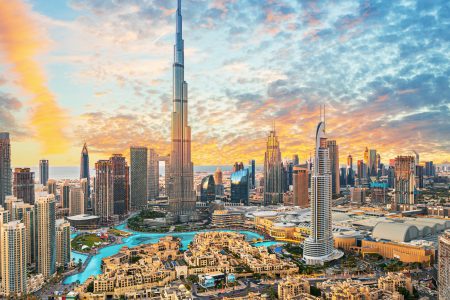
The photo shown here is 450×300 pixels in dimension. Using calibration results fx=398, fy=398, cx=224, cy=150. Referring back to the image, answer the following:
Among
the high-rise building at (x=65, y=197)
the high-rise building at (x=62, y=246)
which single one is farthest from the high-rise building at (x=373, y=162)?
the high-rise building at (x=62, y=246)

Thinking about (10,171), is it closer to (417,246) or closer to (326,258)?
(326,258)

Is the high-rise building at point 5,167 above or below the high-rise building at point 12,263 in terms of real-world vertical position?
above

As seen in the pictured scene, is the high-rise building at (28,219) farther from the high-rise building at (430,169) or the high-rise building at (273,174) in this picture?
the high-rise building at (430,169)

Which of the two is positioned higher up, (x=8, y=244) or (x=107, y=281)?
(x=8, y=244)

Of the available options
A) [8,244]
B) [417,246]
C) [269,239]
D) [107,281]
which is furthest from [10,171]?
[417,246]

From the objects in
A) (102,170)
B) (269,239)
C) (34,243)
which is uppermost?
(102,170)

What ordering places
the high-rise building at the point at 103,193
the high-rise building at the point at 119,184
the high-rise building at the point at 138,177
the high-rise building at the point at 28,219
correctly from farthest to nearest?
the high-rise building at the point at 138,177
the high-rise building at the point at 119,184
the high-rise building at the point at 103,193
the high-rise building at the point at 28,219
